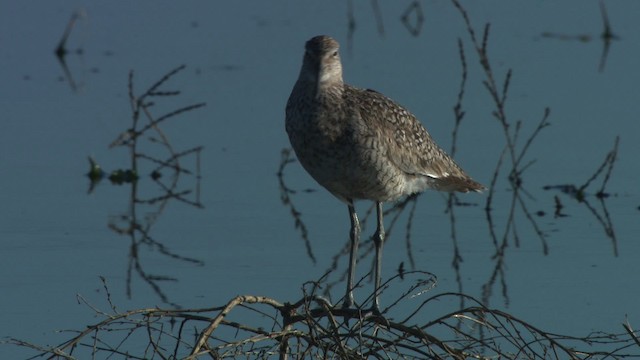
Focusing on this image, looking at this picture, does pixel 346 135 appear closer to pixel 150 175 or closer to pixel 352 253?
pixel 352 253

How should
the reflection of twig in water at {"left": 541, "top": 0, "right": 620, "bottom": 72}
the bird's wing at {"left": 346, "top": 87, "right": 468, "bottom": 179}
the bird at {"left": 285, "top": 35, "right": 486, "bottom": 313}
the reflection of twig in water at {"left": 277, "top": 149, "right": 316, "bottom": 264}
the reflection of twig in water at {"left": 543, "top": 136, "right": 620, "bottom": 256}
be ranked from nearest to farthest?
1. the bird at {"left": 285, "top": 35, "right": 486, "bottom": 313}
2. the bird's wing at {"left": 346, "top": 87, "right": 468, "bottom": 179}
3. the reflection of twig in water at {"left": 277, "top": 149, "right": 316, "bottom": 264}
4. the reflection of twig in water at {"left": 543, "top": 136, "right": 620, "bottom": 256}
5. the reflection of twig in water at {"left": 541, "top": 0, "right": 620, "bottom": 72}

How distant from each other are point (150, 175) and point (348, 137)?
360cm

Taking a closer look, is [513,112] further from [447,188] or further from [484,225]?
[447,188]

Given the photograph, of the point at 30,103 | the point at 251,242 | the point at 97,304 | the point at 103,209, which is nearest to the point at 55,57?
the point at 30,103

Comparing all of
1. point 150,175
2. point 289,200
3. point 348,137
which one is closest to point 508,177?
point 289,200

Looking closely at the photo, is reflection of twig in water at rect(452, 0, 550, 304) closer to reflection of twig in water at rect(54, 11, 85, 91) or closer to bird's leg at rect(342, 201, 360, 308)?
bird's leg at rect(342, 201, 360, 308)

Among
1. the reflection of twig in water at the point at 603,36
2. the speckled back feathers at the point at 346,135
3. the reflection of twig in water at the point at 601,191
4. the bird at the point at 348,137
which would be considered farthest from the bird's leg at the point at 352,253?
the reflection of twig in water at the point at 603,36

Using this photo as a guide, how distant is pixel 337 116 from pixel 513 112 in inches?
182

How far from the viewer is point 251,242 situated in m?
11.2

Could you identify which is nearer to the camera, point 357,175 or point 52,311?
point 357,175

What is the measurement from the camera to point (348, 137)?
921 centimetres

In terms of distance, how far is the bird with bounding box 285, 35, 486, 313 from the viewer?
919 cm

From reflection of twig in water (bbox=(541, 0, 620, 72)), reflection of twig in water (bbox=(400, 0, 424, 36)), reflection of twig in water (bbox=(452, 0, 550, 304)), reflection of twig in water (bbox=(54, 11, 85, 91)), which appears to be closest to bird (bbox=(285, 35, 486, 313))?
reflection of twig in water (bbox=(452, 0, 550, 304))

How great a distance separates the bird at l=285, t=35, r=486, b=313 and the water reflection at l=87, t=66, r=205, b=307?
1976mm
